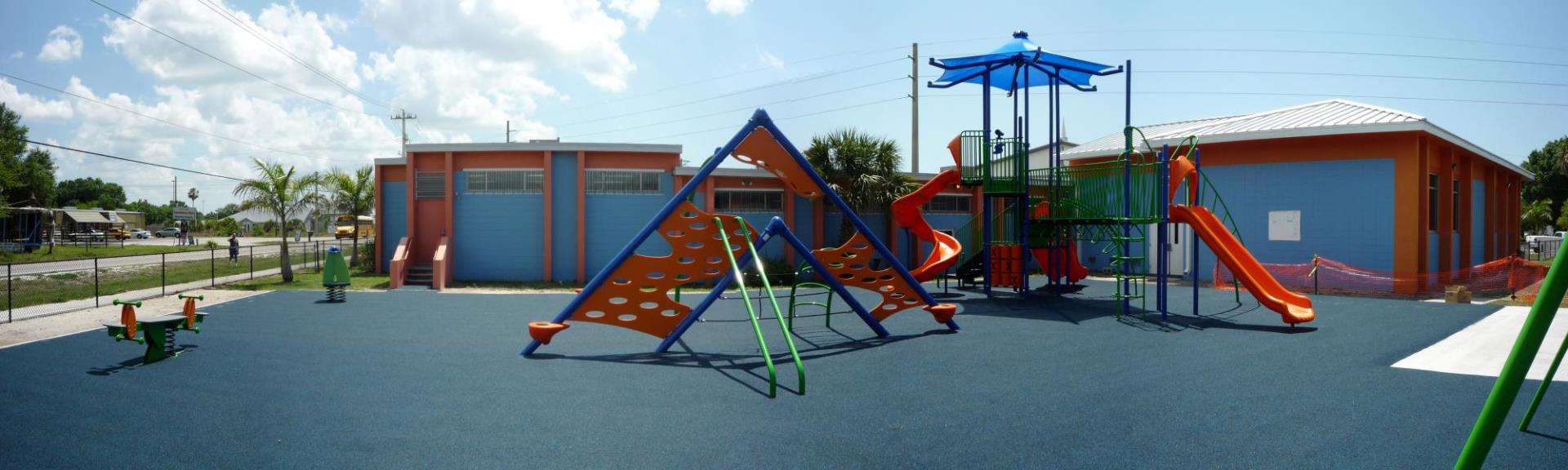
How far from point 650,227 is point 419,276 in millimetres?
13789

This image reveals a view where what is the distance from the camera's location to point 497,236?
2155 centimetres

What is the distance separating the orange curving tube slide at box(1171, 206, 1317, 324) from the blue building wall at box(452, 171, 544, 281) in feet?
52.1

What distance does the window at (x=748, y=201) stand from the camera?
22453 millimetres

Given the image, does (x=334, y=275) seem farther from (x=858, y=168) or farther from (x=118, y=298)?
(x=858, y=168)

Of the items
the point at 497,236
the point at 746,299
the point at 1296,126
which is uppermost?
the point at 1296,126

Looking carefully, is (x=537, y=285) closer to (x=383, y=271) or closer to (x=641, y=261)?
(x=383, y=271)

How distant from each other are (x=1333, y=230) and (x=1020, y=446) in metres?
17.8

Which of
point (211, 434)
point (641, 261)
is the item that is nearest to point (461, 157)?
point (641, 261)

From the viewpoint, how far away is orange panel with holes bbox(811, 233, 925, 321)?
11578 mm

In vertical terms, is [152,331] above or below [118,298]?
above

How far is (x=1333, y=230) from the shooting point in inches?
749

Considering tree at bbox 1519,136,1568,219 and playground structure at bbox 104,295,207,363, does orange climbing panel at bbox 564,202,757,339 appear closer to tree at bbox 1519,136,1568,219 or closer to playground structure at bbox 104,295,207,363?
playground structure at bbox 104,295,207,363

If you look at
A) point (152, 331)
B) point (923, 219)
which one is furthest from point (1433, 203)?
point (152, 331)

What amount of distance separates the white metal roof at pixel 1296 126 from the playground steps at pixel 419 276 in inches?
744
